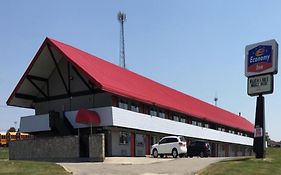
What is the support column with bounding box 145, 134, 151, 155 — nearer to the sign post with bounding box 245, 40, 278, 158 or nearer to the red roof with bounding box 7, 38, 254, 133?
the red roof with bounding box 7, 38, 254, 133

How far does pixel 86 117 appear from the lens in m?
36.5

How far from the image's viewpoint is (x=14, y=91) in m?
44.3

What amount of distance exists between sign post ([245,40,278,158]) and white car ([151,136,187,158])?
9.51m

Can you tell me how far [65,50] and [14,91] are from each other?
319 inches

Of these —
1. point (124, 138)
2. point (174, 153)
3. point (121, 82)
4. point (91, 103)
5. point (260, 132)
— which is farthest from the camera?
point (121, 82)

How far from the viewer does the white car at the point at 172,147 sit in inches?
1475

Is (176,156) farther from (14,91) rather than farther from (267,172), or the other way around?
(14,91)

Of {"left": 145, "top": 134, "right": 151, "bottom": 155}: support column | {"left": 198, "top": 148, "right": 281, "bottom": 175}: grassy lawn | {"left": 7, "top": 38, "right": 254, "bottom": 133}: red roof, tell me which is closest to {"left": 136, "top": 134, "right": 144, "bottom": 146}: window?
{"left": 145, "top": 134, "right": 151, "bottom": 155}: support column

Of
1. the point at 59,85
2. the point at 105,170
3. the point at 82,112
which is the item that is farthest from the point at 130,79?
the point at 105,170

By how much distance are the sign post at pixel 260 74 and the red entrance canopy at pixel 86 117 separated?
512 inches

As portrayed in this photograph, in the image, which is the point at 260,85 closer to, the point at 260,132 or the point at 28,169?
the point at 260,132

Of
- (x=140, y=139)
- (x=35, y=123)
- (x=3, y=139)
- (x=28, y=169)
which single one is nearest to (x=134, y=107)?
(x=140, y=139)

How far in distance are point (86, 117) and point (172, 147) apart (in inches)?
289

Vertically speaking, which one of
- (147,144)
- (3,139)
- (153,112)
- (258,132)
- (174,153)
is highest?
(153,112)
